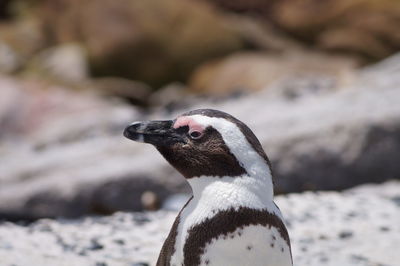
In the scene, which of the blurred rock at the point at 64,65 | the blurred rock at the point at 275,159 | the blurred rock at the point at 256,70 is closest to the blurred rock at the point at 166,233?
the blurred rock at the point at 275,159

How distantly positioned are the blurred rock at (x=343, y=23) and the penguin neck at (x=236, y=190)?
35.3ft

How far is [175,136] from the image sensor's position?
2297 millimetres

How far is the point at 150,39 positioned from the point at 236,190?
1041 cm

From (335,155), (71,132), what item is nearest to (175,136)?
(335,155)

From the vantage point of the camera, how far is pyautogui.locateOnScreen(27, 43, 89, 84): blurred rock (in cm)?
1248

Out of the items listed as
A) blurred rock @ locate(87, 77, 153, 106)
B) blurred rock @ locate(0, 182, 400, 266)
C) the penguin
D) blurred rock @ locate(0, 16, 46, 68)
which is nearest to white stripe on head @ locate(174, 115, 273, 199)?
the penguin

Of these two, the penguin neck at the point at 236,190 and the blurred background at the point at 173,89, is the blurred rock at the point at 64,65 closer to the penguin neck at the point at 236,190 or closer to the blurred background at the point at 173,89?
the blurred background at the point at 173,89

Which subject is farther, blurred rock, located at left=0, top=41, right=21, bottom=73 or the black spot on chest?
blurred rock, located at left=0, top=41, right=21, bottom=73

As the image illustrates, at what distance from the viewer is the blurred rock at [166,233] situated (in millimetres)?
3434

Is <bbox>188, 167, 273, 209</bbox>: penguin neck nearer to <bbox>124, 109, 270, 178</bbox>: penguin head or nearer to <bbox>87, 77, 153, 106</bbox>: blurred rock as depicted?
<bbox>124, 109, 270, 178</bbox>: penguin head

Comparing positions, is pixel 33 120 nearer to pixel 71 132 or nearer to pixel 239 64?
pixel 71 132

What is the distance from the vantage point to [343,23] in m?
13.5

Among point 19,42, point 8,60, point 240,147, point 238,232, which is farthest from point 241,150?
point 19,42

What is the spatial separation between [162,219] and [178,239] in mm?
1880
